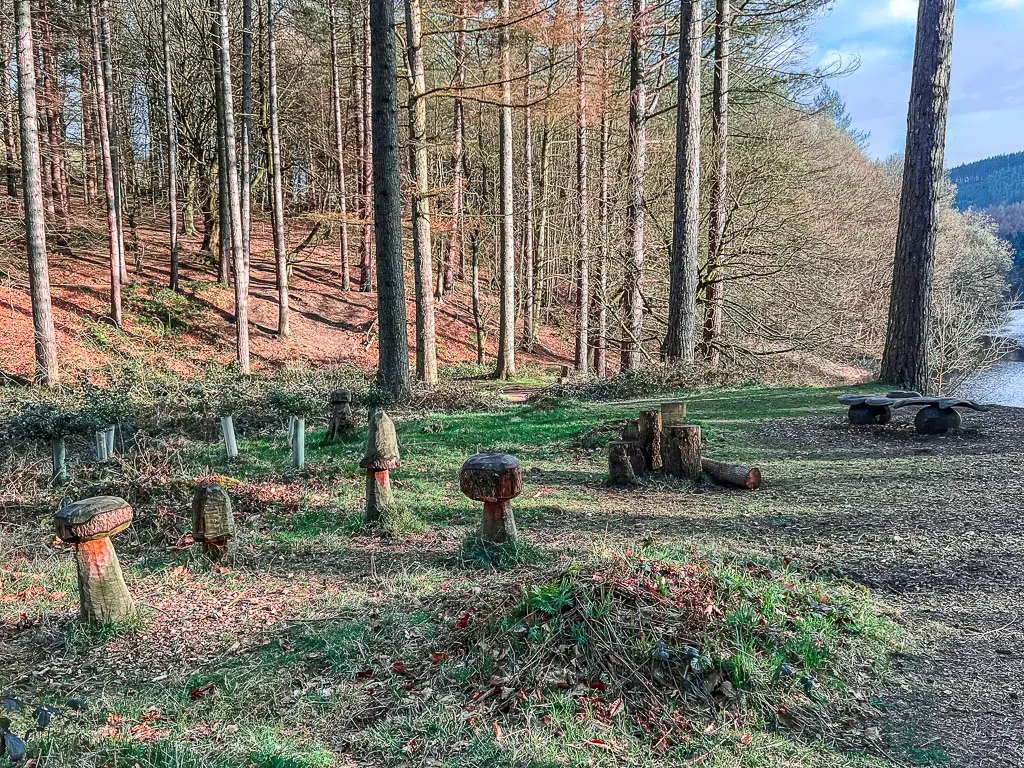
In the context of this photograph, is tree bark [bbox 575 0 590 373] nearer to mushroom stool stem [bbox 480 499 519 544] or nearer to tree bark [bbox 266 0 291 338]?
tree bark [bbox 266 0 291 338]

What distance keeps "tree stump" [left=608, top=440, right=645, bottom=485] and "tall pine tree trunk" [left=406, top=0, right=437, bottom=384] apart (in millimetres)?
7456

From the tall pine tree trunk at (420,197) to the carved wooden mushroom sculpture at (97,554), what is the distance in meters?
10.0

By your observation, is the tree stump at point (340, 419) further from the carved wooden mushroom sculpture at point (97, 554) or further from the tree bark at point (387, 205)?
the carved wooden mushroom sculpture at point (97, 554)

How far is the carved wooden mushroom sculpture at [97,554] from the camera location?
12.8ft

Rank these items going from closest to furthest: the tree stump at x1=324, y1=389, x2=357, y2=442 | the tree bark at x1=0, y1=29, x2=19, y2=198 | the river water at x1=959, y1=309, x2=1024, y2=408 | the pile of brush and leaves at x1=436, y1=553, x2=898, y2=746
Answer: the pile of brush and leaves at x1=436, y1=553, x2=898, y2=746 → the tree stump at x1=324, y1=389, x2=357, y2=442 → the tree bark at x1=0, y1=29, x2=19, y2=198 → the river water at x1=959, y1=309, x2=1024, y2=408

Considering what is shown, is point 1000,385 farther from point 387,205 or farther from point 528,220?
point 387,205

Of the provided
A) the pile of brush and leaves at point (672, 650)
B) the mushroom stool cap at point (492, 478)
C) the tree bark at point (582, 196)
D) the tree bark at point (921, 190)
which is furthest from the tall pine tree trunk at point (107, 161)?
the tree bark at point (921, 190)

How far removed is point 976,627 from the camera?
12.6ft

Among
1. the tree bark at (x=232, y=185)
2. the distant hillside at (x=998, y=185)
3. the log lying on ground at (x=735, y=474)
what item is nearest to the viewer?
the log lying on ground at (x=735, y=474)

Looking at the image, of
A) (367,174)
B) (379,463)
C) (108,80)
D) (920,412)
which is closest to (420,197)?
(367,174)

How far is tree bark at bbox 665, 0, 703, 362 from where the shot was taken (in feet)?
43.5

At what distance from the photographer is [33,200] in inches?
544

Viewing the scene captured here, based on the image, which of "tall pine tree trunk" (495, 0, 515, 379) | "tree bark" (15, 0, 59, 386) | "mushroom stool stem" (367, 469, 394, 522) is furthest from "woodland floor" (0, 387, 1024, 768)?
"tall pine tree trunk" (495, 0, 515, 379)

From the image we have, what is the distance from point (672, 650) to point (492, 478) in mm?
1977
